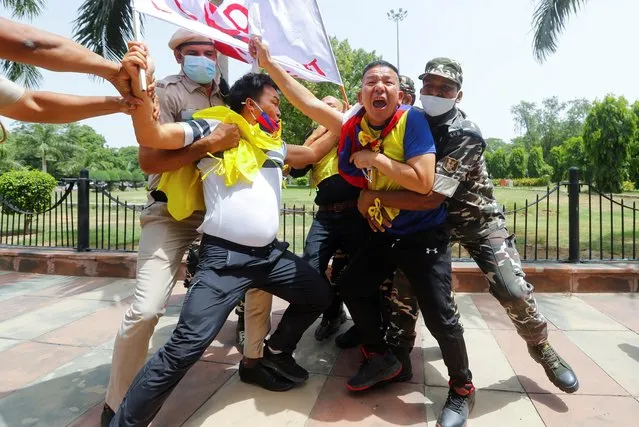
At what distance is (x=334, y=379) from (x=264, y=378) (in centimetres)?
50

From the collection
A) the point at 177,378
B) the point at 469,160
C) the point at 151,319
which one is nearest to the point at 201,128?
the point at 151,319

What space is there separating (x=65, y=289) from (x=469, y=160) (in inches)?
201

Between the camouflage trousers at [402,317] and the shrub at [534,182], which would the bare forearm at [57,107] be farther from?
the shrub at [534,182]

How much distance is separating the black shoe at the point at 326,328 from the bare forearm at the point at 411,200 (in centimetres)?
177

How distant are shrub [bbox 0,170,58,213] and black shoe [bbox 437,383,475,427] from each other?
35.7 feet

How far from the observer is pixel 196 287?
96.1 inches

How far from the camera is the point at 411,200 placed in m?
2.47

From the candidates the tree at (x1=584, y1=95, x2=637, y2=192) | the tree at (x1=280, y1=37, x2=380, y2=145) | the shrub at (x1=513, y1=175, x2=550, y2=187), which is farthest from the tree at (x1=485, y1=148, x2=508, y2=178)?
the tree at (x1=584, y1=95, x2=637, y2=192)

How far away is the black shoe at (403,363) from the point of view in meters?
3.03

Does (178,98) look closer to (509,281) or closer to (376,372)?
(376,372)

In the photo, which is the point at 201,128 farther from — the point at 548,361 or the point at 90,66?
the point at 548,361

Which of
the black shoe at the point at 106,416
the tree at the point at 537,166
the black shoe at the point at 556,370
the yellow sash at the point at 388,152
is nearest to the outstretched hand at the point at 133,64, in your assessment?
the yellow sash at the point at 388,152

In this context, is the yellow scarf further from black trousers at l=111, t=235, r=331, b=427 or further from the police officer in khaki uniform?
black trousers at l=111, t=235, r=331, b=427

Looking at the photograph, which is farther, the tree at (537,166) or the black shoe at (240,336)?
the tree at (537,166)
